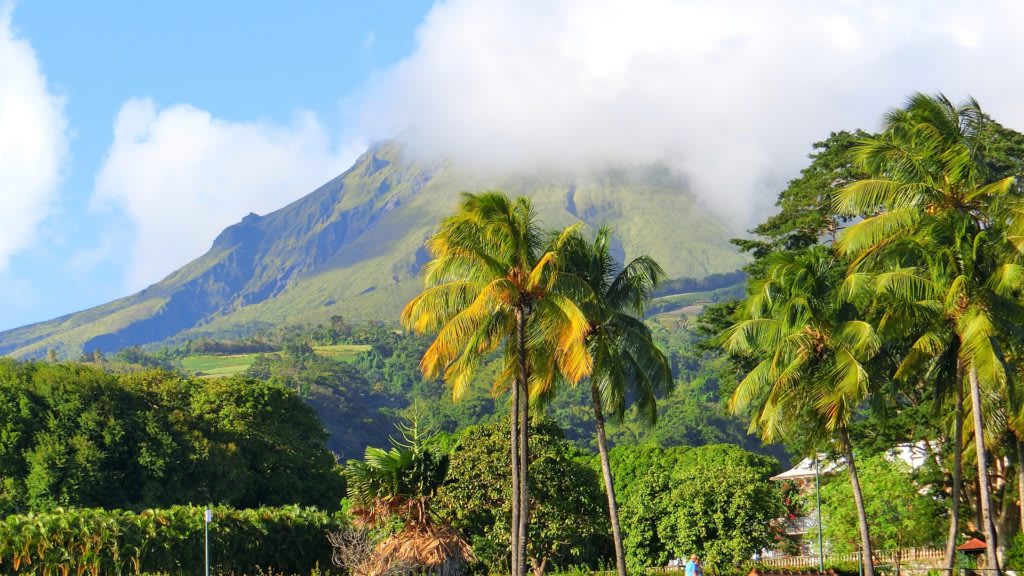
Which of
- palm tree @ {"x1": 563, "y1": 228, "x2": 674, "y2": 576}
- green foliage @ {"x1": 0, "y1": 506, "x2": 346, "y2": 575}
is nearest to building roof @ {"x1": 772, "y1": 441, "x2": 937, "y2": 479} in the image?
palm tree @ {"x1": 563, "y1": 228, "x2": 674, "y2": 576}

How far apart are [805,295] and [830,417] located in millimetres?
3157

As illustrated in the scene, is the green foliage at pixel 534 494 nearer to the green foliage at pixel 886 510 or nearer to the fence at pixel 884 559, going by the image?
the green foliage at pixel 886 510

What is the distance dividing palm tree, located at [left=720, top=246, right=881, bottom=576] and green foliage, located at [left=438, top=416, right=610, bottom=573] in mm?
8844

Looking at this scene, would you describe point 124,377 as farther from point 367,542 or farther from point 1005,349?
point 1005,349

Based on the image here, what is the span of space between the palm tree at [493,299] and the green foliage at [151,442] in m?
30.3

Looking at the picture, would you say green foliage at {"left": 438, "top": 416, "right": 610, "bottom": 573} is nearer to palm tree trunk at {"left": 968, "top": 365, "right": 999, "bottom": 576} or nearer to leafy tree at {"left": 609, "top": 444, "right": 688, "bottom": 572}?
leafy tree at {"left": 609, "top": 444, "right": 688, "bottom": 572}

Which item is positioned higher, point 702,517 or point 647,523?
point 702,517

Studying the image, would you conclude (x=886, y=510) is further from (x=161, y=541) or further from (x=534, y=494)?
(x=161, y=541)

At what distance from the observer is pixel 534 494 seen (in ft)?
131

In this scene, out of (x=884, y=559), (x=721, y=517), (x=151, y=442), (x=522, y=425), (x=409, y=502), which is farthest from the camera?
(x=151, y=442)

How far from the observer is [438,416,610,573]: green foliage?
131ft

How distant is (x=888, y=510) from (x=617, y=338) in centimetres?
1813

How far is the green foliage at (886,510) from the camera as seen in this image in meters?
43.9

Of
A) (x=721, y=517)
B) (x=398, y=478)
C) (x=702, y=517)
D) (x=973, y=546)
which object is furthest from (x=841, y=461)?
(x=398, y=478)
